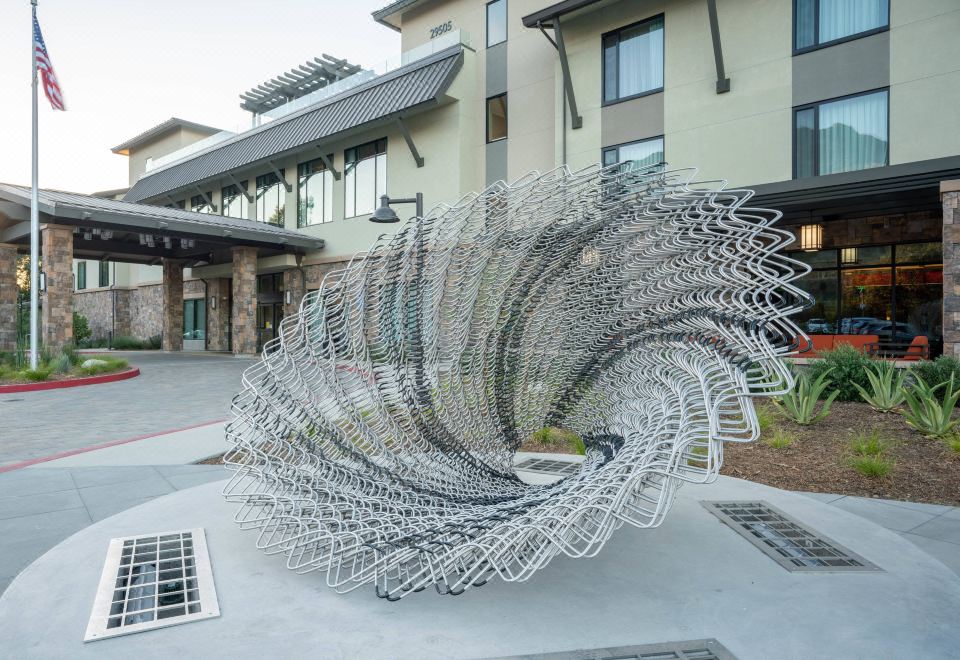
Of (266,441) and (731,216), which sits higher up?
(731,216)

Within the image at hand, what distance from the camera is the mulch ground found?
5574 mm

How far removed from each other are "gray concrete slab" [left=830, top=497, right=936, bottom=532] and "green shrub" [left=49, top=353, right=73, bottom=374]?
→ 1661cm

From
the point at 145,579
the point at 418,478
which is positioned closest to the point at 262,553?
the point at 145,579

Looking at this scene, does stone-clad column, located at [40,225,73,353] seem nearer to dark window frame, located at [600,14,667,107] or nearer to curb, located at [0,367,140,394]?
curb, located at [0,367,140,394]

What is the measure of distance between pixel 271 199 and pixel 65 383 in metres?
14.1

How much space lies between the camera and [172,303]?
29.6m

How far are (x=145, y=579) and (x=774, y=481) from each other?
203 inches

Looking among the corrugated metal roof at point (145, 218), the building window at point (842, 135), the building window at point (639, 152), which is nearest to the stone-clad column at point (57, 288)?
the corrugated metal roof at point (145, 218)

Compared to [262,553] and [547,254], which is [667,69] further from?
[262,553]

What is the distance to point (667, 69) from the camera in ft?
51.8

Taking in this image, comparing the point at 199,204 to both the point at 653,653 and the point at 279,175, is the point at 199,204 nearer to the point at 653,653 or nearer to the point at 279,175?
the point at 279,175

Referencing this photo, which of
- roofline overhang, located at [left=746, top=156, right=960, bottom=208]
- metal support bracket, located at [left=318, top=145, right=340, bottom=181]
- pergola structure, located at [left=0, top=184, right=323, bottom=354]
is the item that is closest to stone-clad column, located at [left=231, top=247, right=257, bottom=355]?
pergola structure, located at [left=0, top=184, right=323, bottom=354]

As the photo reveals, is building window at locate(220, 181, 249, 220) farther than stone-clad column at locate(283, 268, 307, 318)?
Yes

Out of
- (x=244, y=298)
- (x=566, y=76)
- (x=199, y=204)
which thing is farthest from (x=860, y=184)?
(x=199, y=204)
